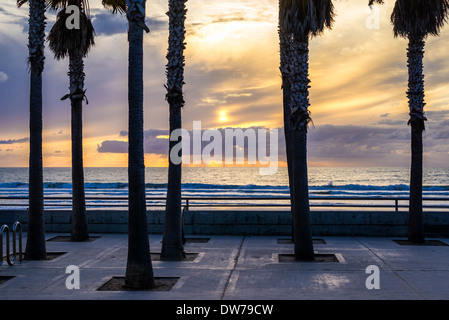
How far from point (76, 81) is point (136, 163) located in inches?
292

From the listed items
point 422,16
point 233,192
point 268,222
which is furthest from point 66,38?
point 233,192

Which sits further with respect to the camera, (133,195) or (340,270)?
(340,270)

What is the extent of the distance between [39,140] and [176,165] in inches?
153

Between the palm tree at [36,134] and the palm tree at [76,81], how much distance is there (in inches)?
96.0

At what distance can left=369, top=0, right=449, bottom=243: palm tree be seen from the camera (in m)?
15.7

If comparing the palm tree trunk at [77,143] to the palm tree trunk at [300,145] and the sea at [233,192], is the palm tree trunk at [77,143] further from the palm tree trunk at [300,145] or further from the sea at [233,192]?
the palm tree trunk at [300,145]

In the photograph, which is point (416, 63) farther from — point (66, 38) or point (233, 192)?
point (233, 192)

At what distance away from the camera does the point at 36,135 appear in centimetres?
1366

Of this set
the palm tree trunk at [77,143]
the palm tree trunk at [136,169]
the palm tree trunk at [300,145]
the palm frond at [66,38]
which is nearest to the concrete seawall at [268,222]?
the palm tree trunk at [77,143]

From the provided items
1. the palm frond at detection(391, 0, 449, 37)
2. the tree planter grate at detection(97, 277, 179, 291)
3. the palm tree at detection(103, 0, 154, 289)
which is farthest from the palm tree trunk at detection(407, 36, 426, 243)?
the palm tree at detection(103, 0, 154, 289)
